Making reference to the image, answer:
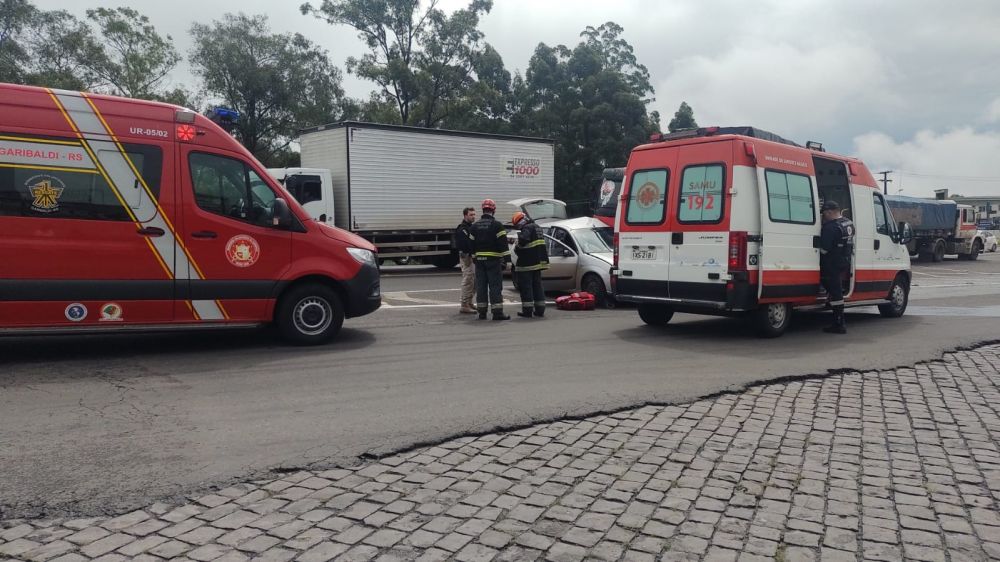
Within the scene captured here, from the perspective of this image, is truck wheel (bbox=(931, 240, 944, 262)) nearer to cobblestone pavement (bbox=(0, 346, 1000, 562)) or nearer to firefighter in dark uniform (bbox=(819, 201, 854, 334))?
firefighter in dark uniform (bbox=(819, 201, 854, 334))

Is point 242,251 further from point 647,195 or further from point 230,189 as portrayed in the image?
point 647,195

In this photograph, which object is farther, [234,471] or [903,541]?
[234,471]

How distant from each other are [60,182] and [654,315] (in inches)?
300

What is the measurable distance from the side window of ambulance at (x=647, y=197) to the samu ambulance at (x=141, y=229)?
13.3 ft

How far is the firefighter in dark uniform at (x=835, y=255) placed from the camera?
9.81 m

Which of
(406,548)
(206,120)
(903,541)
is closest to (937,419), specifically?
(903,541)

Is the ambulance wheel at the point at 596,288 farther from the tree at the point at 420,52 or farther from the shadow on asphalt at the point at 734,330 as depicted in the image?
the tree at the point at 420,52

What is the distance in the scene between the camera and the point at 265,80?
37375mm

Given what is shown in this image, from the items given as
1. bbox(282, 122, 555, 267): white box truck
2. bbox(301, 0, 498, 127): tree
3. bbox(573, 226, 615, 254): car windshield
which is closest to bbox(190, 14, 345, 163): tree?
bbox(301, 0, 498, 127): tree

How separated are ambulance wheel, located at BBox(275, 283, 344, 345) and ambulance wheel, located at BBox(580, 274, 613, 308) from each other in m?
6.19

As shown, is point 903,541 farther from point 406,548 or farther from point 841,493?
point 406,548

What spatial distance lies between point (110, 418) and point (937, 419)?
6233 mm

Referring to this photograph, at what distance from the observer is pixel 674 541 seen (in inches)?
134

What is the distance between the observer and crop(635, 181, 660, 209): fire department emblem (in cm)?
985
